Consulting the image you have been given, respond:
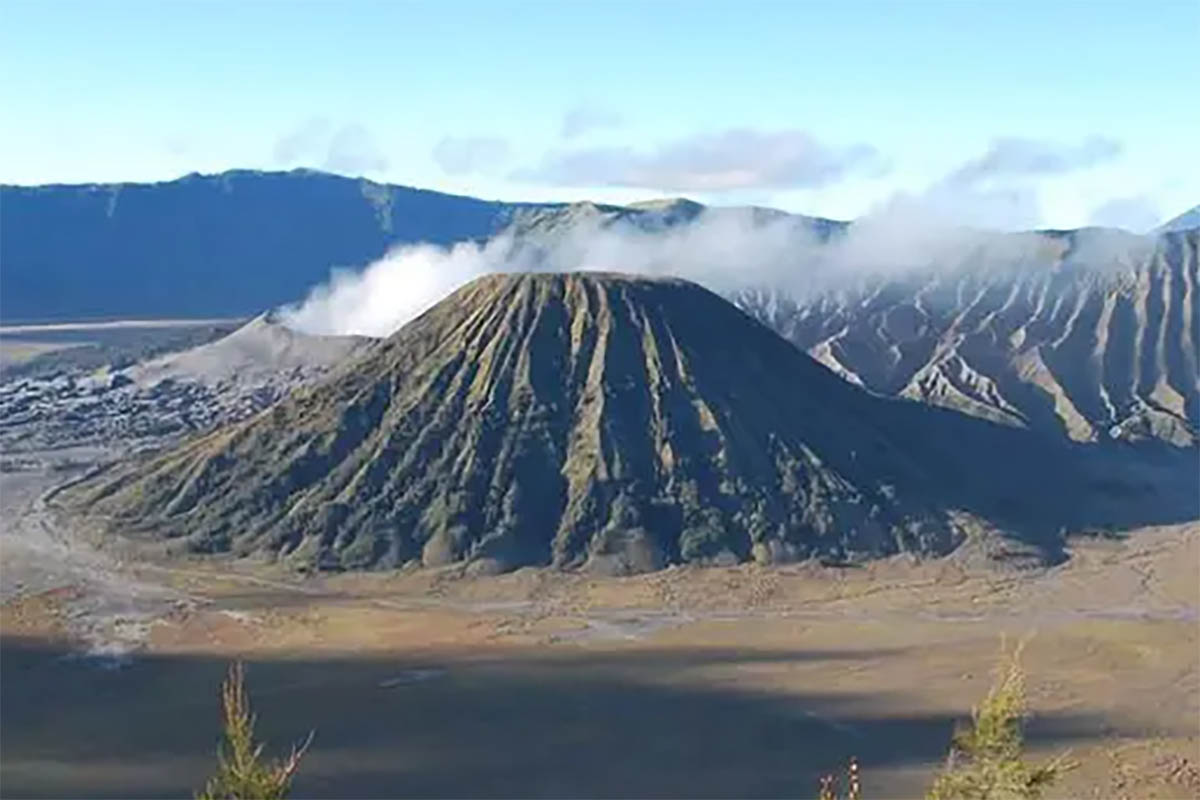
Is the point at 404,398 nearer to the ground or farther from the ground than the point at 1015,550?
farther from the ground

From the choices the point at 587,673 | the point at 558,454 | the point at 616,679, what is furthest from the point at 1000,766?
the point at 558,454

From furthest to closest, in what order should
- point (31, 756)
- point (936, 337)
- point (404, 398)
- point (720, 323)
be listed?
point (936, 337) < point (720, 323) < point (404, 398) < point (31, 756)

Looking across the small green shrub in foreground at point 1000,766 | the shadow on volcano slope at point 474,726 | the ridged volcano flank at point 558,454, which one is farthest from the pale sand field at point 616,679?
the small green shrub in foreground at point 1000,766

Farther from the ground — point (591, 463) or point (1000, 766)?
point (1000, 766)

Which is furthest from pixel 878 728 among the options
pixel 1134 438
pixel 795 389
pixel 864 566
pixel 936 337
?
pixel 936 337

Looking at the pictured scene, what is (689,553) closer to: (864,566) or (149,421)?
(864,566)

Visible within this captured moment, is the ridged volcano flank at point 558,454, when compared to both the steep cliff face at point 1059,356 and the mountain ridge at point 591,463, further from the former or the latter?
the steep cliff face at point 1059,356

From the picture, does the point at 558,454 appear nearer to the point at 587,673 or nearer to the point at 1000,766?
the point at 587,673

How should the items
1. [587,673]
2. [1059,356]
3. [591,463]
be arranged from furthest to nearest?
[1059,356] → [591,463] → [587,673]
